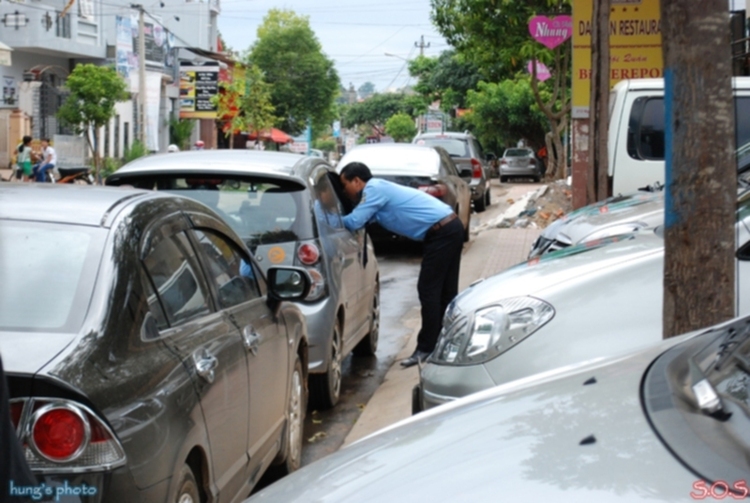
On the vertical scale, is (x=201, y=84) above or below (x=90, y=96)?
above

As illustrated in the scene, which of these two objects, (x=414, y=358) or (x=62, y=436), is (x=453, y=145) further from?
(x=62, y=436)

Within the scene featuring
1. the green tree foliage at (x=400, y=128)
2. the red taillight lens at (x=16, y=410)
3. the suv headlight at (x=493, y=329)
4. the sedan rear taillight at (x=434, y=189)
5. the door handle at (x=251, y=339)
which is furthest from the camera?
the green tree foliage at (x=400, y=128)

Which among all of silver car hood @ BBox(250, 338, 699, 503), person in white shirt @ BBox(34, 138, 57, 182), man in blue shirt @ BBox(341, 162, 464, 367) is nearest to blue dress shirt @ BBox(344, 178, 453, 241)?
man in blue shirt @ BBox(341, 162, 464, 367)

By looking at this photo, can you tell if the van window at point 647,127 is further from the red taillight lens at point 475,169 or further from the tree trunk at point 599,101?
the red taillight lens at point 475,169

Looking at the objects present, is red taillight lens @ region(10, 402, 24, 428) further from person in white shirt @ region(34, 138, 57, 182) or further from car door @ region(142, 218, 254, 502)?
person in white shirt @ region(34, 138, 57, 182)

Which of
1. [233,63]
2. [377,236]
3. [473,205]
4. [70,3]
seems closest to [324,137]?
[233,63]

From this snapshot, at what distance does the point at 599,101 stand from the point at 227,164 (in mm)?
5500

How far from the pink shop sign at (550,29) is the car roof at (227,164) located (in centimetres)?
953

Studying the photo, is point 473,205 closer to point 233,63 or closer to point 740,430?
point 740,430

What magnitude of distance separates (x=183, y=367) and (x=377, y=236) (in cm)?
1124

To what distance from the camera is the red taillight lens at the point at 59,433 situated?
288cm

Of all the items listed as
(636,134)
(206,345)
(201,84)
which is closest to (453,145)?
(636,134)

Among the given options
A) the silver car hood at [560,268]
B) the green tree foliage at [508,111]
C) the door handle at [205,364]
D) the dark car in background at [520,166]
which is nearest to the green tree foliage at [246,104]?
the green tree foliage at [508,111]

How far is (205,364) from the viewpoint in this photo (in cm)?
384
